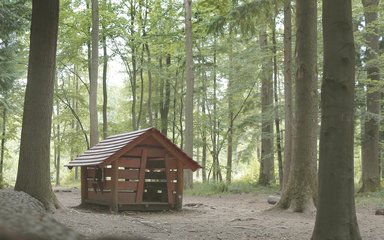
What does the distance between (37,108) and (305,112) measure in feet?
20.6

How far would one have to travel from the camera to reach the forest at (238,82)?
5.84 metres

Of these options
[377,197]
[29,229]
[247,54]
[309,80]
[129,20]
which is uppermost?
[129,20]

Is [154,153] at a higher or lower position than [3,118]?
lower

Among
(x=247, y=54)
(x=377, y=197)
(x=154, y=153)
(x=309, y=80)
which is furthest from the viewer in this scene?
(x=247, y=54)

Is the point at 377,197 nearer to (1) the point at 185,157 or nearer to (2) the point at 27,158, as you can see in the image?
(1) the point at 185,157

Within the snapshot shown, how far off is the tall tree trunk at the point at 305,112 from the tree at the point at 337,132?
5.08 m

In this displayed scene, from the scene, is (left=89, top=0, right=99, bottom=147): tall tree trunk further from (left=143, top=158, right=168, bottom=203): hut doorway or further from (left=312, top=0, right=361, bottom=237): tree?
(left=312, top=0, right=361, bottom=237): tree

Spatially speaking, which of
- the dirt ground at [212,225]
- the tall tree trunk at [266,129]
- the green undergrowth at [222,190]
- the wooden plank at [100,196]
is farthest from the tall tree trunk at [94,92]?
the tall tree trunk at [266,129]

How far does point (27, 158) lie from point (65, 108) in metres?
22.3

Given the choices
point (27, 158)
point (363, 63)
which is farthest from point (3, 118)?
point (363, 63)

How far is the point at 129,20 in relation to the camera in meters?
26.7

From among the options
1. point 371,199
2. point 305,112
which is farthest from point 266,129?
point 305,112

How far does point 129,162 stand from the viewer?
12.0m

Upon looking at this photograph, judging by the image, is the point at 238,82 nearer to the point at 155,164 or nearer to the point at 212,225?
the point at 155,164
